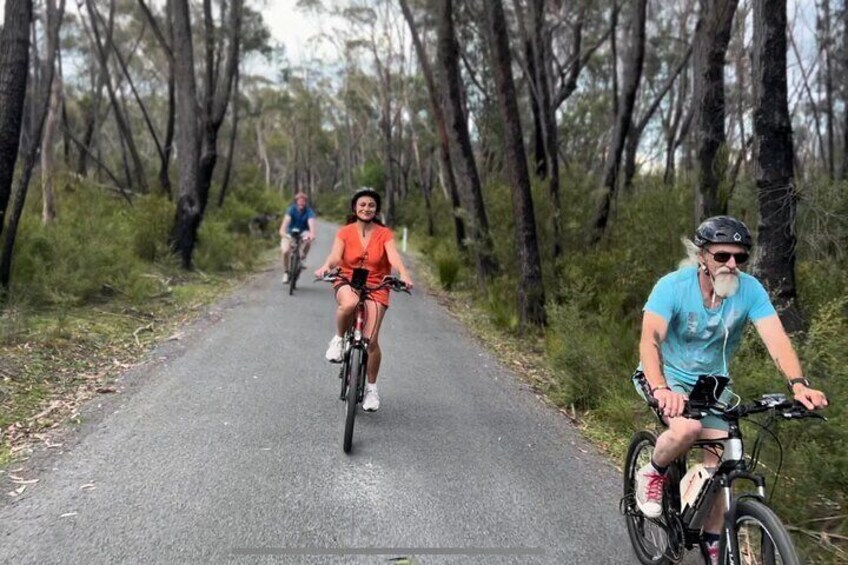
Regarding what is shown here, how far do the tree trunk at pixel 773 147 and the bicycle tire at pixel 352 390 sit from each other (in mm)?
3912

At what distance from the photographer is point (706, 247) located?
3428mm

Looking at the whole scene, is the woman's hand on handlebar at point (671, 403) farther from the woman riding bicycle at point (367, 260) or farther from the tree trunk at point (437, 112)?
the tree trunk at point (437, 112)

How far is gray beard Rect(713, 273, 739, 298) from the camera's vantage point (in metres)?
3.35

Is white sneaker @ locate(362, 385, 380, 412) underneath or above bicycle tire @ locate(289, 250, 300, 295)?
underneath

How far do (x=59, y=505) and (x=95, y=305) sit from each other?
23.1 ft

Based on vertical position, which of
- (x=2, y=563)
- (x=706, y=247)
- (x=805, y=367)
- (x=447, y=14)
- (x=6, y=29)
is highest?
(x=447, y=14)

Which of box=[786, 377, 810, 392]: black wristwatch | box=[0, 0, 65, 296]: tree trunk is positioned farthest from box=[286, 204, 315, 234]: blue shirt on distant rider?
box=[786, 377, 810, 392]: black wristwatch

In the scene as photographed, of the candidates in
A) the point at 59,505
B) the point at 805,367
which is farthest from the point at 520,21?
the point at 59,505

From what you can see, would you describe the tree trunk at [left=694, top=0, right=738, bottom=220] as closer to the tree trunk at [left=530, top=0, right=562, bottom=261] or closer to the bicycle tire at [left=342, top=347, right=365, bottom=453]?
the tree trunk at [left=530, top=0, right=562, bottom=261]

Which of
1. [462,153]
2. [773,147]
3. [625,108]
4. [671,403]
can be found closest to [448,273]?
[462,153]

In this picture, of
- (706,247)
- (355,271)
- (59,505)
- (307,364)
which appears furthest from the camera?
(307,364)

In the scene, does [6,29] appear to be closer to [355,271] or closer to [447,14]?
[355,271]

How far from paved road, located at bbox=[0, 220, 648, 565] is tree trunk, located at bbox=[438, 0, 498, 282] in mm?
6858

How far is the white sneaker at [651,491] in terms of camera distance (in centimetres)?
364
